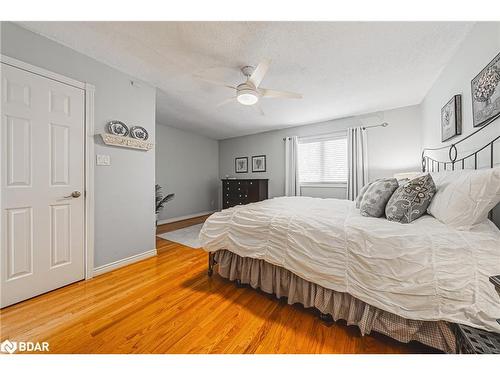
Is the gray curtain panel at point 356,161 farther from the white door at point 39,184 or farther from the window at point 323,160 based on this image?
the white door at point 39,184

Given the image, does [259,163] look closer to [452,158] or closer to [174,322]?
[452,158]

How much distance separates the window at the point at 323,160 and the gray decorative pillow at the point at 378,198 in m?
2.41

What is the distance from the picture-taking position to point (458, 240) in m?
A: 0.99

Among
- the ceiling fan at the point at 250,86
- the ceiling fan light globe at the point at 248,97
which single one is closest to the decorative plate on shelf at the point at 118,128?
the ceiling fan at the point at 250,86

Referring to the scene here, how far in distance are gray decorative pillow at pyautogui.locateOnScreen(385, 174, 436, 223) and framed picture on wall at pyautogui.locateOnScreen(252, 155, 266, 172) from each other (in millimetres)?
3836

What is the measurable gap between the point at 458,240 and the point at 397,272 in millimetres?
349

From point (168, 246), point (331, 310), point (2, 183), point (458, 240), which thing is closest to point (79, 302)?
point (2, 183)

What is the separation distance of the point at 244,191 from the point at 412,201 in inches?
154

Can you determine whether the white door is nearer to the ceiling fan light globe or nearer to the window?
the ceiling fan light globe

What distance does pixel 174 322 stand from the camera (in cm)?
137

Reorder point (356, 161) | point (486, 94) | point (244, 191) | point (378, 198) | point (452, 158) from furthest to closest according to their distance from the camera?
point (244, 191)
point (356, 161)
point (452, 158)
point (378, 198)
point (486, 94)

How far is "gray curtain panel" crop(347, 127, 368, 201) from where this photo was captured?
12.1ft

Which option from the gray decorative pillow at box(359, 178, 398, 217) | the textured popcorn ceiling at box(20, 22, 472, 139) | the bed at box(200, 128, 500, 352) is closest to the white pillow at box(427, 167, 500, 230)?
the bed at box(200, 128, 500, 352)

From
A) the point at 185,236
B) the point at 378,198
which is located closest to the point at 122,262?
the point at 185,236
